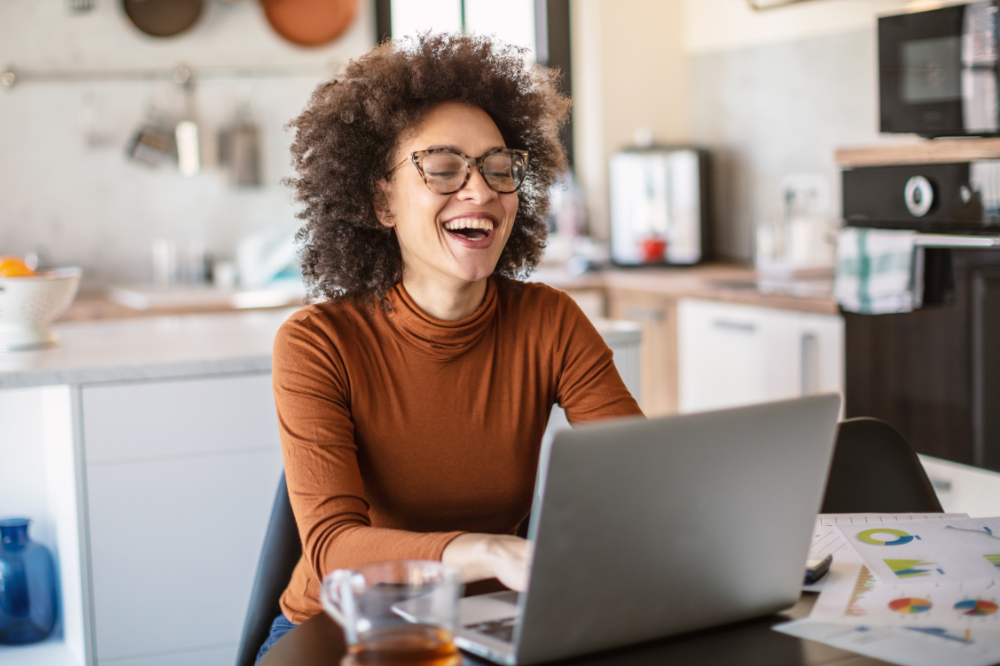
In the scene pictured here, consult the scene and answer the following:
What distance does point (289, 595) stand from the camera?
136 centimetres

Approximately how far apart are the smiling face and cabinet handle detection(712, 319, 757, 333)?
1.77 metres

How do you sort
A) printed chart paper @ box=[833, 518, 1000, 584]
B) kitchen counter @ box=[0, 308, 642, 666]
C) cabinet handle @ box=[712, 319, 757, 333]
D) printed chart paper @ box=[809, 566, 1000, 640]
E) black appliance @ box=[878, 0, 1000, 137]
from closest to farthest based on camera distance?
printed chart paper @ box=[809, 566, 1000, 640] → printed chart paper @ box=[833, 518, 1000, 584] → kitchen counter @ box=[0, 308, 642, 666] → black appliance @ box=[878, 0, 1000, 137] → cabinet handle @ box=[712, 319, 757, 333]

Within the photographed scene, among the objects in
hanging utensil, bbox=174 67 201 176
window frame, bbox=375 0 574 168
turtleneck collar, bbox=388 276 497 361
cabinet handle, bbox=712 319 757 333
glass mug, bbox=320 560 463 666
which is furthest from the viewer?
window frame, bbox=375 0 574 168

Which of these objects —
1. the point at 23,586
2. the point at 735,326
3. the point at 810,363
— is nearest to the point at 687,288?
the point at 735,326

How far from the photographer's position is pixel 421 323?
1401 mm

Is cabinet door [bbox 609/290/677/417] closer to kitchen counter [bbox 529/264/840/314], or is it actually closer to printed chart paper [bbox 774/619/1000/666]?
kitchen counter [bbox 529/264/840/314]

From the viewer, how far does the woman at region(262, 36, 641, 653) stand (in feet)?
4.37

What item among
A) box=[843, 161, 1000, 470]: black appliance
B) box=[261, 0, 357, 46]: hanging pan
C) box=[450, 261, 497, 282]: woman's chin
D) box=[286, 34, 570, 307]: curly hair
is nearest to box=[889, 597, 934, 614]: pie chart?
box=[450, 261, 497, 282]: woman's chin

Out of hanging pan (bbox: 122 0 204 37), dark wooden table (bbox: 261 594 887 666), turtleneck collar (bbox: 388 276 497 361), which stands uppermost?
hanging pan (bbox: 122 0 204 37)

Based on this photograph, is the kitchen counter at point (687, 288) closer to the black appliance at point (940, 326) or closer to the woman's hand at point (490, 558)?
the black appliance at point (940, 326)

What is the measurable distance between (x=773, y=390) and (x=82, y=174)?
2695mm

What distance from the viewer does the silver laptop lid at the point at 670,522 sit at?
0.77m

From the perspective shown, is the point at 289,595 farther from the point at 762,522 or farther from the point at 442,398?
the point at 762,522

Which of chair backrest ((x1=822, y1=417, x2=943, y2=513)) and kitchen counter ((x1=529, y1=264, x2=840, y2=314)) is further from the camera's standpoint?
kitchen counter ((x1=529, y1=264, x2=840, y2=314))
